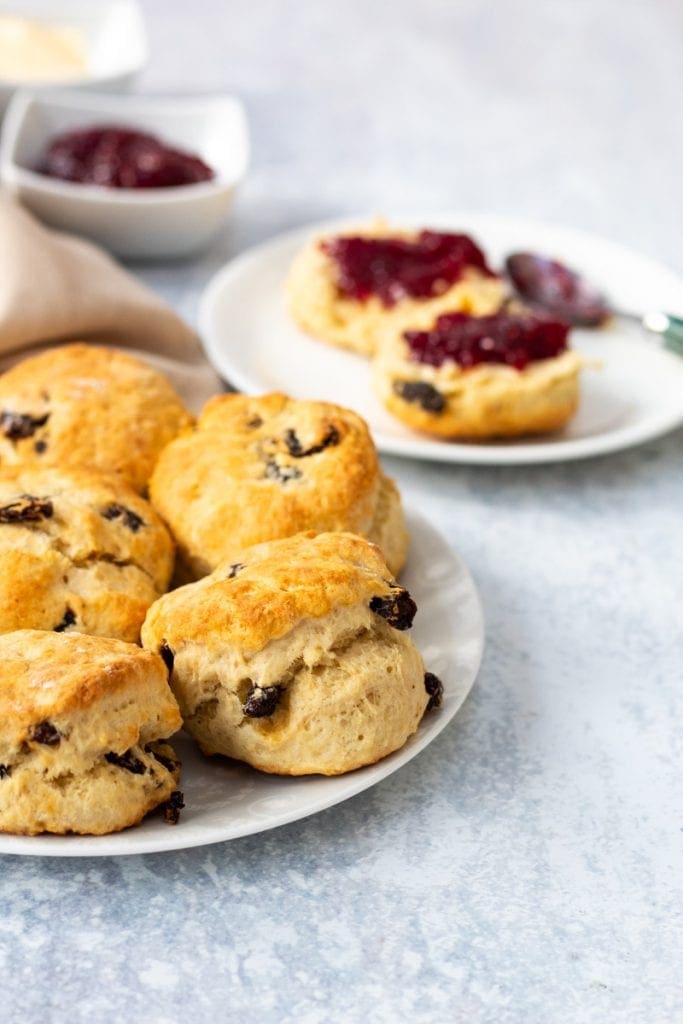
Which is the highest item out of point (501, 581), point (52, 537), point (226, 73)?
point (52, 537)

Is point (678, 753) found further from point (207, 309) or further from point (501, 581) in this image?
point (207, 309)

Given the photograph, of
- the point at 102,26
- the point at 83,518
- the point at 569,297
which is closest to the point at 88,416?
the point at 83,518

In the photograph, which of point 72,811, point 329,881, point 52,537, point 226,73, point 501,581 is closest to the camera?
point 72,811

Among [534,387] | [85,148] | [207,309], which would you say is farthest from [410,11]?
[534,387]

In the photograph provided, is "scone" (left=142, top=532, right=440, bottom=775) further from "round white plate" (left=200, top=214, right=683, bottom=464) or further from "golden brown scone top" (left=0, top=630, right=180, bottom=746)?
"round white plate" (left=200, top=214, right=683, bottom=464)

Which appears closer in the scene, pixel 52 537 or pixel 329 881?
pixel 329 881

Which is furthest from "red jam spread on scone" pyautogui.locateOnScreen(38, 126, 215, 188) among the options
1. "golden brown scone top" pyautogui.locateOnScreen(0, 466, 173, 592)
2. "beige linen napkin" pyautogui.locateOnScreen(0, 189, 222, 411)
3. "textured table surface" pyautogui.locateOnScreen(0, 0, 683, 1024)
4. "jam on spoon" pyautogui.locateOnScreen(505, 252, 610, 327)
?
"golden brown scone top" pyautogui.locateOnScreen(0, 466, 173, 592)

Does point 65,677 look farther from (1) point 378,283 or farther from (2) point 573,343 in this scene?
(2) point 573,343

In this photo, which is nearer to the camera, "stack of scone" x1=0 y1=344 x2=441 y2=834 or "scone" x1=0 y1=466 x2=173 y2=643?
"stack of scone" x1=0 y1=344 x2=441 y2=834

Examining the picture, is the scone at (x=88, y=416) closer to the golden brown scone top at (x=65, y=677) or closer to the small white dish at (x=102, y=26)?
the golden brown scone top at (x=65, y=677)
